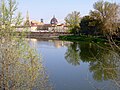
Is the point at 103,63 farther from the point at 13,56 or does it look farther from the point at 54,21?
the point at 54,21

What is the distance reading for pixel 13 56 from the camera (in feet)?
23.0

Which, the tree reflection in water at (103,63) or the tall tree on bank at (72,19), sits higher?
the tall tree on bank at (72,19)

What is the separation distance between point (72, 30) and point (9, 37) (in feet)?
165

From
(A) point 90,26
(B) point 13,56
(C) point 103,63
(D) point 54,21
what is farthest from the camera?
(D) point 54,21

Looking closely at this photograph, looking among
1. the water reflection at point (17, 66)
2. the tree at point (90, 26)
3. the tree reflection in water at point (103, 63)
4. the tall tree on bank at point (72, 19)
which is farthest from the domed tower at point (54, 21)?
the water reflection at point (17, 66)

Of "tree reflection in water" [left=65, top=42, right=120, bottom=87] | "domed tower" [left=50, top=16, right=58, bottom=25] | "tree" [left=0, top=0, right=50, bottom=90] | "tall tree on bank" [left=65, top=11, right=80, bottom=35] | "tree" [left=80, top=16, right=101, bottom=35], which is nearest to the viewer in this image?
"tree reflection in water" [left=65, top=42, right=120, bottom=87]

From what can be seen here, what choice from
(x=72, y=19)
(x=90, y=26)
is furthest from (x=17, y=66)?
(x=72, y=19)

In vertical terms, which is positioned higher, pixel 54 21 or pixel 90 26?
pixel 54 21

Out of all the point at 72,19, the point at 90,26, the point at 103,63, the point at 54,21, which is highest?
the point at 54,21

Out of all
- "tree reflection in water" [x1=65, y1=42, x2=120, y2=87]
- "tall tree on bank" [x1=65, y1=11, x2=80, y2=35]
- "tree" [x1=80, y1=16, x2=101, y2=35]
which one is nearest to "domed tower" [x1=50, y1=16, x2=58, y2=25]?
"tall tree on bank" [x1=65, y1=11, x2=80, y2=35]

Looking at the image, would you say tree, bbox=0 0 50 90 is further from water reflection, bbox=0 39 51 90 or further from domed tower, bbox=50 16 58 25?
domed tower, bbox=50 16 58 25

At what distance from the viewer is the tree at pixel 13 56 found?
704cm

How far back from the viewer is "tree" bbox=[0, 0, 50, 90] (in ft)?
23.1

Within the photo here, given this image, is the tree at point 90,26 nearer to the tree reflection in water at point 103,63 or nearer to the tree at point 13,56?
the tree reflection in water at point 103,63
